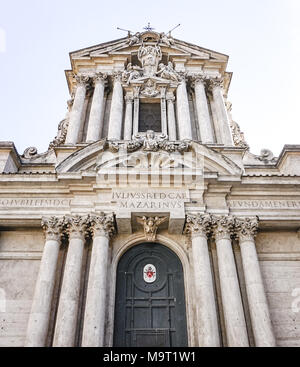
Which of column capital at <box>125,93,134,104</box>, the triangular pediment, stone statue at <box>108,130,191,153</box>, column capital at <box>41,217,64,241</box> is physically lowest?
column capital at <box>41,217,64,241</box>

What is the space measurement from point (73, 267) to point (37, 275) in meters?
1.50

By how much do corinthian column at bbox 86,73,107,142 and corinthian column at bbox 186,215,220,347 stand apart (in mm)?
5665

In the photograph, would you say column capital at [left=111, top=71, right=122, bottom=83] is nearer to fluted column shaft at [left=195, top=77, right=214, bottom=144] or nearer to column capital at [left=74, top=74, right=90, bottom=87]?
column capital at [left=74, top=74, right=90, bottom=87]

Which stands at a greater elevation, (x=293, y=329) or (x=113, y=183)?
(x=113, y=183)

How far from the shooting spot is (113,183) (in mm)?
11922

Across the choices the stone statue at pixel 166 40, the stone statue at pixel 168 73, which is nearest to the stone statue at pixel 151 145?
the stone statue at pixel 168 73

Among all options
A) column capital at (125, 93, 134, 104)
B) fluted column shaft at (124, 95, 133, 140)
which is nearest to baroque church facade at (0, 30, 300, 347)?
fluted column shaft at (124, 95, 133, 140)

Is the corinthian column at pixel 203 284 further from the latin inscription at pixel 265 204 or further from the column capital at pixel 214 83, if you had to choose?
the column capital at pixel 214 83

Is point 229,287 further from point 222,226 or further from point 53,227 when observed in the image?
point 53,227

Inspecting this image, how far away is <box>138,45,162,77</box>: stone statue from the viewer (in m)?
17.0

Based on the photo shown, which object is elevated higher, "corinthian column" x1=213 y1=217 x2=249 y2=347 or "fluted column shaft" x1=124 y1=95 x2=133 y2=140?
"fluted column shaft" x1=124 y1=95 x2=133 y2=140
